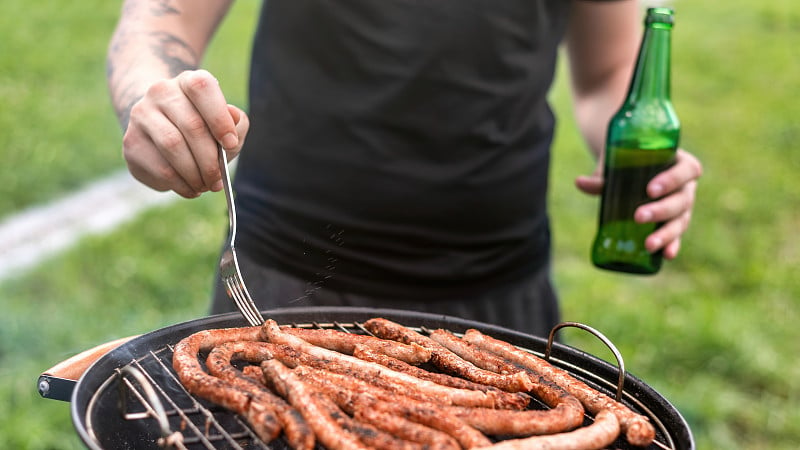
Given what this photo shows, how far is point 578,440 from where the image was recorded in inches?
59.6

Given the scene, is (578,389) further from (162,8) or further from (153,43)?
(162,8)

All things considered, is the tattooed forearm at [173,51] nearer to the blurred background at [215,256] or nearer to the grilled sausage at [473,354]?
the grilled sausage at [473,354]

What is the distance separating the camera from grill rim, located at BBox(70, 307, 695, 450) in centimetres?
156

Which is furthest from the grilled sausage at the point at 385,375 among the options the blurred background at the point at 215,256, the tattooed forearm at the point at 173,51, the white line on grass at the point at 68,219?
the white line on grass at the point at 68,219

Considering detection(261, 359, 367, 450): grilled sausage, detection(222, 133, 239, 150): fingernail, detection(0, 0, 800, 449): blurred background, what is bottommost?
detection(0, 0, 800, 449): blurred background

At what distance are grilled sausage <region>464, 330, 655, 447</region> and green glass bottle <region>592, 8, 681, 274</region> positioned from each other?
0.80 m

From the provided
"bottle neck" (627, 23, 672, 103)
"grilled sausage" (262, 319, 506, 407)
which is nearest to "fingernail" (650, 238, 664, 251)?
"bottle neck" (627, 23, 672, 103)

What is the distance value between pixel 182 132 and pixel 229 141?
98 millimetres

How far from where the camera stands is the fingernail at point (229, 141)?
172cm

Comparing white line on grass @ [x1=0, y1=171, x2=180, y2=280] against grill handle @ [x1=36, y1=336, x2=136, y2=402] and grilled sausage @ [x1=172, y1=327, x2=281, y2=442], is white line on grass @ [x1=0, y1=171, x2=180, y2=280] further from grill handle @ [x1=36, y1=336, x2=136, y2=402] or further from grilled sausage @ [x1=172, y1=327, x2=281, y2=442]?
grilled sausage @ [x1=172, y1=327, x2=281, y2=442]

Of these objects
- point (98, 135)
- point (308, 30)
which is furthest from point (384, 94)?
point (98, 135)

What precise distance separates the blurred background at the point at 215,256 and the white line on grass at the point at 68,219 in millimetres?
19

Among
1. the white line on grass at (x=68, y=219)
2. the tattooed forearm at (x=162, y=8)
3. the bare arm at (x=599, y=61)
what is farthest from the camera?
the white line on grass at (x=68, y=219)

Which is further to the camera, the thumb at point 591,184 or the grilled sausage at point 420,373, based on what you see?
the thumb at point 591,184
